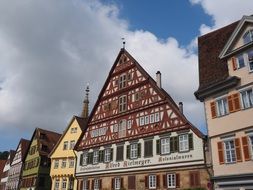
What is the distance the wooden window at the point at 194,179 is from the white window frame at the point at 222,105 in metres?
6.06

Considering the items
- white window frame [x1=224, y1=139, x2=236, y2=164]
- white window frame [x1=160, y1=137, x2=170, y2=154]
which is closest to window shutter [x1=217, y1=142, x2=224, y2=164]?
white window frame [x1=224, y1=139, x2=236, y2=164]

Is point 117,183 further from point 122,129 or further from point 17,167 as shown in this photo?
point 17,167

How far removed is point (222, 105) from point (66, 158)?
27173 mm

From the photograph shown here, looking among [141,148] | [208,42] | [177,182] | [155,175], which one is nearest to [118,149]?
[141,148]

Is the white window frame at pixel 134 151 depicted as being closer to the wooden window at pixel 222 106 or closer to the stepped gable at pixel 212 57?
the stepped gable at pixel 212 57

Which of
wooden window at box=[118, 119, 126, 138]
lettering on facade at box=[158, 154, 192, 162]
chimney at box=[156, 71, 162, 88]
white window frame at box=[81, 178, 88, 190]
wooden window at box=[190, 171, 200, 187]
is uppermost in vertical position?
chimney at box=[156, 71, 162, 88]

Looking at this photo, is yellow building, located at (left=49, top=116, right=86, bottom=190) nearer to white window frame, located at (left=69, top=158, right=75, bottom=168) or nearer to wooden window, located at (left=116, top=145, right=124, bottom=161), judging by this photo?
white window frame, located at (left=69, top=158, right=75, bottom=168)

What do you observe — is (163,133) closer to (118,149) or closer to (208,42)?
(118,149)

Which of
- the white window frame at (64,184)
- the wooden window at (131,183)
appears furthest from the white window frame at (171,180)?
the white window frame at (64,184)

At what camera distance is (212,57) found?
26172 millimetres

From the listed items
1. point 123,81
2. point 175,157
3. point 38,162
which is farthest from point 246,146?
point 38,162

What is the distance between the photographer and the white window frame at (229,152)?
861 inches

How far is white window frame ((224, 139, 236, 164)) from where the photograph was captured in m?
21.9

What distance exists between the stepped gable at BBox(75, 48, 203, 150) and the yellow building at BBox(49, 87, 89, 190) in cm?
393
